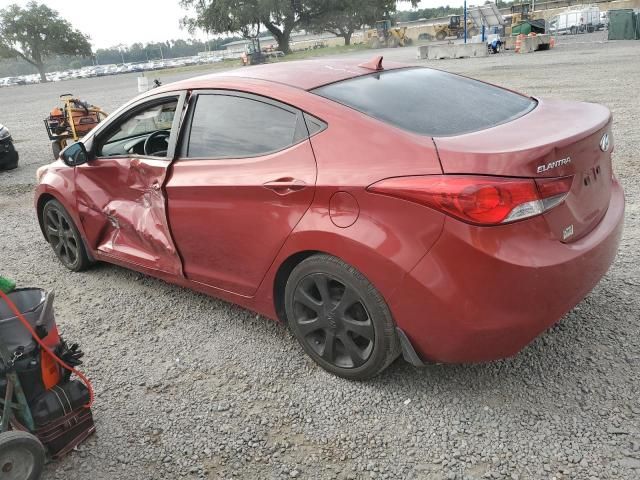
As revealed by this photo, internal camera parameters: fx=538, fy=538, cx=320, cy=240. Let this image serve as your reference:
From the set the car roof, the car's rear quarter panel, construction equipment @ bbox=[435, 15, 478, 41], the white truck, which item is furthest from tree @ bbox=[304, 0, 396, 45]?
the car's rear quarter panel

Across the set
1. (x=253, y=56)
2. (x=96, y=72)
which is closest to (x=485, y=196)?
(x=253, y=56)

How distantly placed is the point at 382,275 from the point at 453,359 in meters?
0.51

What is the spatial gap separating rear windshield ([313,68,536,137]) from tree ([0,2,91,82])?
80057 mm

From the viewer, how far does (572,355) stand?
288cm

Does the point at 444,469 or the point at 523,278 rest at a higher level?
the point at 523,278

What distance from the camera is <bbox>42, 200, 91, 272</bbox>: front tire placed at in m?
4.45

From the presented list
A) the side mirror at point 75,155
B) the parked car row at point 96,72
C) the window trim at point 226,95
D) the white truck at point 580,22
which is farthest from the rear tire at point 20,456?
the parked car row at point 96,72

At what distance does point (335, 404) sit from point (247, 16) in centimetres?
6142

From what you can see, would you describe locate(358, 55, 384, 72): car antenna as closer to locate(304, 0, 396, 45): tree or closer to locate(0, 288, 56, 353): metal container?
locate(0, 288, 56, 353): metal container

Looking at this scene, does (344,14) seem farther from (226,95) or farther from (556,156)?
(556,156)

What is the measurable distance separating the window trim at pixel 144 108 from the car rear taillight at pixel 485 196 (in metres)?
1.74

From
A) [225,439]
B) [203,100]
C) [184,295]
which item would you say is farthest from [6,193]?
[225,439]

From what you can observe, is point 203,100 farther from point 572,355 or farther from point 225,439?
point 572,355

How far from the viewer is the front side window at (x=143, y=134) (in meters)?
3.61
